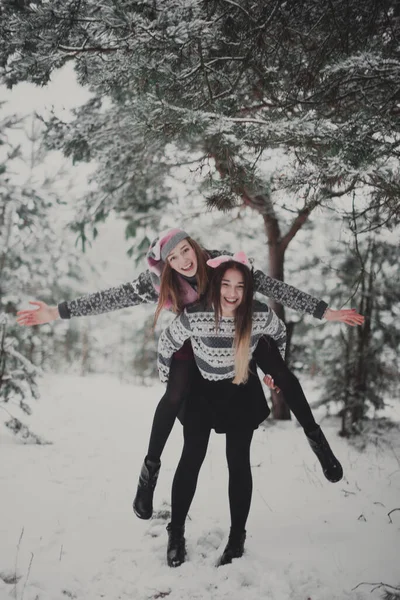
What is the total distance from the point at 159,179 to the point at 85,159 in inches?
40.5

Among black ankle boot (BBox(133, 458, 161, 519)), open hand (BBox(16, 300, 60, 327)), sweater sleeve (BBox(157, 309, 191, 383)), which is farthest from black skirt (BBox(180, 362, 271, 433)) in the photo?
open hand (BBox(16, 300, 60, 327))

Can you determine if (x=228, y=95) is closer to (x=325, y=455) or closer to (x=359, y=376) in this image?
(x=325, y=455)

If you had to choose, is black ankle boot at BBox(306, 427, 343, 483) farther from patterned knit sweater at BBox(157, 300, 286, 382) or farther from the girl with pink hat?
patterned knit sweater at BBox(157, 300, 286, 382)

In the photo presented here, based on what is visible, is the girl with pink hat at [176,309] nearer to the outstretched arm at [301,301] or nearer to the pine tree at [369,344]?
the outstretched arm at [301,301]

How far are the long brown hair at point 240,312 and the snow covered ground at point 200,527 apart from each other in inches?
47.9

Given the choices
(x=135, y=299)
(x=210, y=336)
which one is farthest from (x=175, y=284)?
(x=210, y=336)

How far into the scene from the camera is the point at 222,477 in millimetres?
3904

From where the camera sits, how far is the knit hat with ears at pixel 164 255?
7.77 ft

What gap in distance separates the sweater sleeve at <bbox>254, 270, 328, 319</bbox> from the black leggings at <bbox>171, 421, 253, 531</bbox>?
853 millimetres

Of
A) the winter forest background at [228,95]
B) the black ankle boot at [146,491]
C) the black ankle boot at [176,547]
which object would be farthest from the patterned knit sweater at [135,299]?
the black ankle boot at [176,547]

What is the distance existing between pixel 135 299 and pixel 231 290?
637mm

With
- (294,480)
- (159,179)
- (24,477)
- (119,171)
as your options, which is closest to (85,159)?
(119,171)

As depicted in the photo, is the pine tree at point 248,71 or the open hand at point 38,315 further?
the open hand at point 38,315

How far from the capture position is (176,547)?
2404 mm
